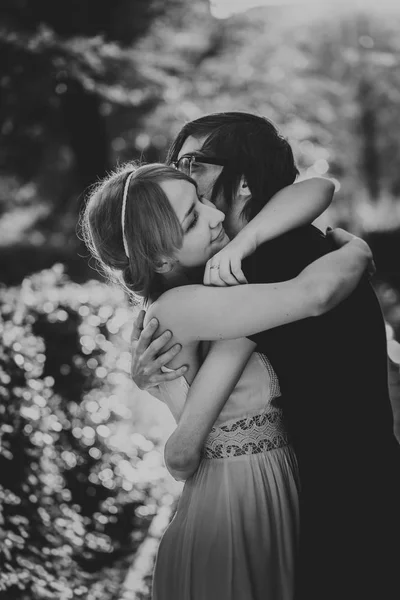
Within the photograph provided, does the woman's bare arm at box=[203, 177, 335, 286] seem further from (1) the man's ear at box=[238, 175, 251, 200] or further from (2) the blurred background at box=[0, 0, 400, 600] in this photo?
(2) the blurred background at box=[0, 0, 400, 600]

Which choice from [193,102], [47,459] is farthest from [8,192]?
[47,459]

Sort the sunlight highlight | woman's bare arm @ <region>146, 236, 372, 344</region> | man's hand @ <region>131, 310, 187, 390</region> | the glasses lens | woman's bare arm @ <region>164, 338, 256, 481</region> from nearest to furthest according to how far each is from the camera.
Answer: woman's bare arm @ <region>146, 236, 372, 344</region> → woman's bare arm @ <region>164, 338, 256, 481</region> → man's hand @ <region>131, 310, 187, 390</region> → the glasses lens → the sunlight highlight

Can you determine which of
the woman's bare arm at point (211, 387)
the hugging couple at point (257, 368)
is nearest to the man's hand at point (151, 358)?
the hugging couple at point (257, 368)

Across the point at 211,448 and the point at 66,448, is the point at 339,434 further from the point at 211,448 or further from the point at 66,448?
the point at 66,448

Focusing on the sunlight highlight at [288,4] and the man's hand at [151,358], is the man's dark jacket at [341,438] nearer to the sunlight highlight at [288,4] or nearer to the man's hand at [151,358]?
the man's hand at [151,358]

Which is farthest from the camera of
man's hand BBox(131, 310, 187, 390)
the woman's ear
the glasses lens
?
the glasses lens

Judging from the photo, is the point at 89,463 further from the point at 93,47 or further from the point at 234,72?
the point at 234,72

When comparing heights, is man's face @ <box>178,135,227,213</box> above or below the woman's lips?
above

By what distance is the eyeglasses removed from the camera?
2.33 metres

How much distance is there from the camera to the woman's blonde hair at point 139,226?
2182 millimetres

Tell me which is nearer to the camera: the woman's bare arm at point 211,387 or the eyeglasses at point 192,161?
the woman's bare arm at point 211,387

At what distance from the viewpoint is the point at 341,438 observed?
2027 millimetres

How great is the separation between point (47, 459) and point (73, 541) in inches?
20.5

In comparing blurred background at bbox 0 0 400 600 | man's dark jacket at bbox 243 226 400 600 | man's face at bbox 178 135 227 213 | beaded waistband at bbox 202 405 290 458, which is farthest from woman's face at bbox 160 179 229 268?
blurred background at bbox 0 0 400 600
